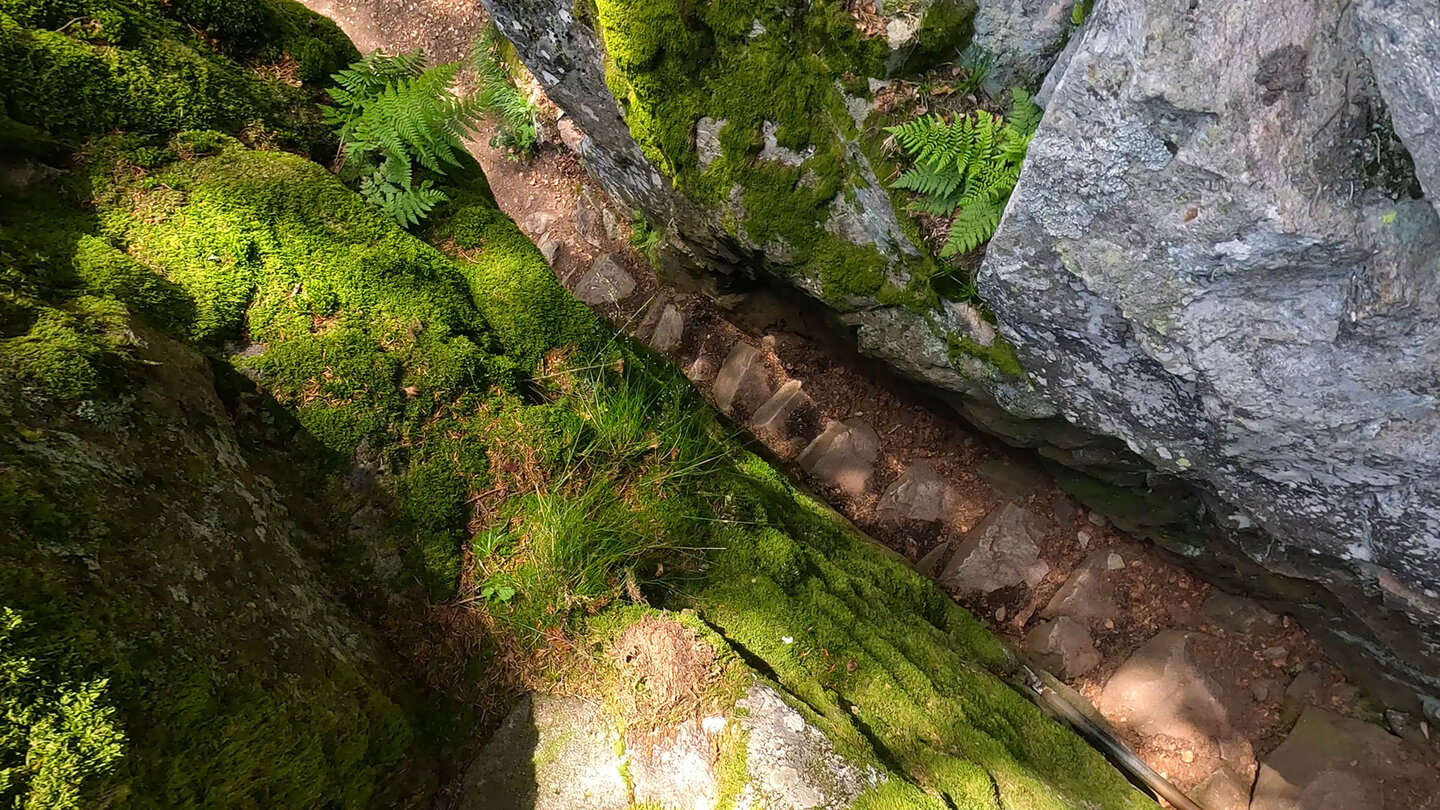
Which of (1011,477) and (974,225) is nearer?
(974,225)

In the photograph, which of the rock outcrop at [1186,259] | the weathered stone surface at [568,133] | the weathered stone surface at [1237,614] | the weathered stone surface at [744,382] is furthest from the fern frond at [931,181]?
the weathered stone surface at [568,133]

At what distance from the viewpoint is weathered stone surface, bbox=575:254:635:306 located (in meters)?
7.09

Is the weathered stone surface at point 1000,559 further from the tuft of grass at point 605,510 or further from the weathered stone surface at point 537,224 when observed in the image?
the weathered stone surface at point 537,224

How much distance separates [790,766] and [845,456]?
341 cm

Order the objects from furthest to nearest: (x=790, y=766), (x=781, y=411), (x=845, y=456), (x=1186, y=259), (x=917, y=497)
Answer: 1. (x=781, y=411)
2. (x=845, y=456)
3. (x=917, y=497)
4. (x=1186, y=259)
5. (x=790, y=766)

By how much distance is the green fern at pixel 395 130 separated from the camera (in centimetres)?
425

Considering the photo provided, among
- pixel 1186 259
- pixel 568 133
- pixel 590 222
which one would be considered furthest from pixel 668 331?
pixel 1186 259

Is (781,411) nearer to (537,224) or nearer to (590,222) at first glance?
(590,222)

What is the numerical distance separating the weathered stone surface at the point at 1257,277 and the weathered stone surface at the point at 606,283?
4.03 meters

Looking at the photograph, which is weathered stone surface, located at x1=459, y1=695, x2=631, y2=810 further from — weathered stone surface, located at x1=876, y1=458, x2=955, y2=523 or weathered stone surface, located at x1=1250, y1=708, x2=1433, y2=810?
weathered stone surface, located at x1=1250, y1=708, x2=1433, y2=810

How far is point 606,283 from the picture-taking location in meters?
7.13

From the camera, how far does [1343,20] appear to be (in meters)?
2.41

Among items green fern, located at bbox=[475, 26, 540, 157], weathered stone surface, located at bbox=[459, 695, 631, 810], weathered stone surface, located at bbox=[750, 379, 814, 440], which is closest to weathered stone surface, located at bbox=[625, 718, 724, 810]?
weathered stone surface, located at bbox=[459, 695, 631, 810]

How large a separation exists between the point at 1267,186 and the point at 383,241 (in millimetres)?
4004
